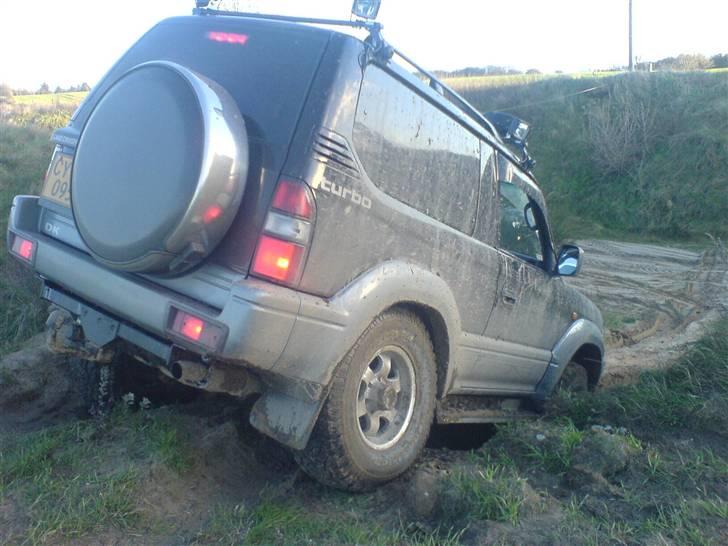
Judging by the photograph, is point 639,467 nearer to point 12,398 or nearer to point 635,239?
point 12,398

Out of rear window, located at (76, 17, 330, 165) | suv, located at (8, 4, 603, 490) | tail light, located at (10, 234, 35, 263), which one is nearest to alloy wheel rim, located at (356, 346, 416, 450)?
suv, located at (8, 4, 603, 490)

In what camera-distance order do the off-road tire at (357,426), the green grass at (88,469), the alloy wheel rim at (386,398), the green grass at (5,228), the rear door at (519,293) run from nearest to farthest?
1. the green grass at (88,469)
2. the off-road tire at (357,426)
3. the alloy wheel rim at (386,398)
4. the rear door at (519,293)
5. the green grass at (5,228)

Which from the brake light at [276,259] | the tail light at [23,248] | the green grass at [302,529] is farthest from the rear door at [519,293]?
the tail light at [23,248]

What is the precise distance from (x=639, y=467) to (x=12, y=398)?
3.97 meters

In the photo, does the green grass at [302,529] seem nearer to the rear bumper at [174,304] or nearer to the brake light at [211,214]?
the rear bumper at [174,304]

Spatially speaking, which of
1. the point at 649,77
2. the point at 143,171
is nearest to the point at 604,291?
the point at 143,171

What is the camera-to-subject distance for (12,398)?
5121 millimetres

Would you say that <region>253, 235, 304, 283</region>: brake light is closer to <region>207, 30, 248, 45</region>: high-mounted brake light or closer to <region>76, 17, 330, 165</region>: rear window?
<region>76, 17, 330, 165</region>: rear window

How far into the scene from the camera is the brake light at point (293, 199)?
10.0ft

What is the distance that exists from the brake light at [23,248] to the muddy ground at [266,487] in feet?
3.02

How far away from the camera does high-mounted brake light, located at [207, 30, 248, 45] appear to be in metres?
3.55

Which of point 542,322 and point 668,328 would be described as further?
point 668,328

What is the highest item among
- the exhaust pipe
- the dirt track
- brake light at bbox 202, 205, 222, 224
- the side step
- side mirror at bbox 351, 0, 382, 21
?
side mirror at bbox 351, 0, 382, 21

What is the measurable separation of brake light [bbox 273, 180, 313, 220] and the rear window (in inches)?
5.2
